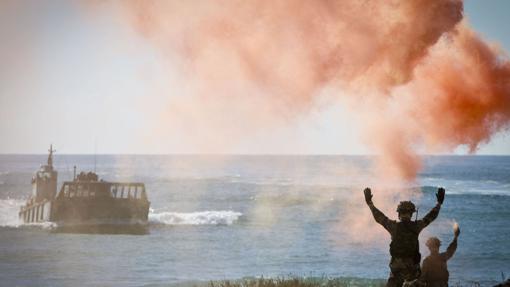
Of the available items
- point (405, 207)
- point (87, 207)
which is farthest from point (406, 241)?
point (87, 207)

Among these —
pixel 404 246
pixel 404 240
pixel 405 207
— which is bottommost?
pixel 404 246

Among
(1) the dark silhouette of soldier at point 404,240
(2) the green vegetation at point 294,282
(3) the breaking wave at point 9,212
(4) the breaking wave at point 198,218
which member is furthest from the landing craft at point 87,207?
(1) the dark silhouette of soldier at point 404,240

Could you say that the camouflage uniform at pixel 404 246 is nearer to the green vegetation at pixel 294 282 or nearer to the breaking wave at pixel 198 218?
the green vegetation at pixel 294 282

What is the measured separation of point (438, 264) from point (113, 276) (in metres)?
25.0

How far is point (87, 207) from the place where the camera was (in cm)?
4950

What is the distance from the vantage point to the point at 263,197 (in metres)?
95.6

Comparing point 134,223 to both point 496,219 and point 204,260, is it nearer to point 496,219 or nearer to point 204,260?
point 204,260

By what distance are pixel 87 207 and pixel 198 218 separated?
2033 centimetres

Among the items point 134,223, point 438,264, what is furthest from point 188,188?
point 438,264

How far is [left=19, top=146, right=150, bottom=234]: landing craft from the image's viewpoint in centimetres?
4886

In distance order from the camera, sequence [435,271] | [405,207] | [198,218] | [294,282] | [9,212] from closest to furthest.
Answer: [405,207]
[435,271]
[294,282]
[198,218]
[9,212]

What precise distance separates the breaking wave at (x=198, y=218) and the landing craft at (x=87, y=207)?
1187cm

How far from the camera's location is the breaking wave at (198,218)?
63469mm

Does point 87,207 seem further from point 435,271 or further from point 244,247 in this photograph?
point 435,271
